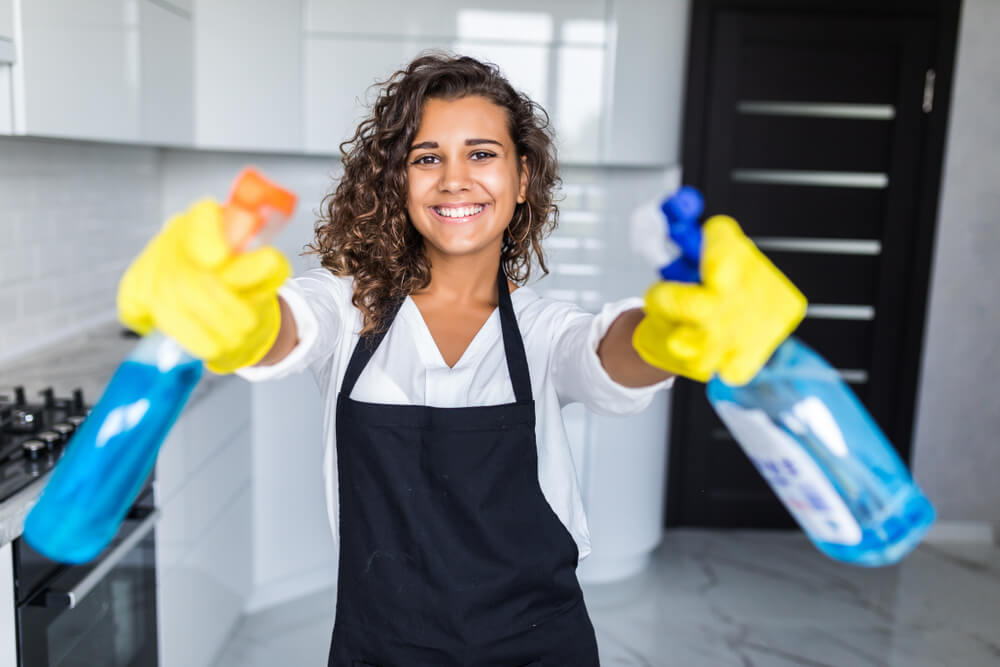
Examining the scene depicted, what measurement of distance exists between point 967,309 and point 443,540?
298 cm

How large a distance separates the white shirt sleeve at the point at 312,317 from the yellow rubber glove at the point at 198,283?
13 centimetres

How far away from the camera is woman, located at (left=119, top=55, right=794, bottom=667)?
3.92 ft

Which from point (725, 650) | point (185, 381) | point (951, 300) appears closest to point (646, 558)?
point (725, 650)

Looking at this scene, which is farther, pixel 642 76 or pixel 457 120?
pixel 642 76

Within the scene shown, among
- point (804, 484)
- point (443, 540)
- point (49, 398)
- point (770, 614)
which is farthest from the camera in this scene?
point (770, 614)

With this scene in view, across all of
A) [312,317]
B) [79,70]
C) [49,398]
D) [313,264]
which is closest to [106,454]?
[312,317]

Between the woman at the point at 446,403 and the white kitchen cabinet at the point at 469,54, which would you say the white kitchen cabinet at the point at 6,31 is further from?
the white kitchen cabinet at the point at 469,54

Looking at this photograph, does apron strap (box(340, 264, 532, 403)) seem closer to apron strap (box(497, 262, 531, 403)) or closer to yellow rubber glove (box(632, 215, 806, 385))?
apron strap (box(497, 262, 531, 403))

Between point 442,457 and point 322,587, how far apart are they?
1994 millimetres

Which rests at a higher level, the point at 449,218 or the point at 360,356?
the point at 449,218

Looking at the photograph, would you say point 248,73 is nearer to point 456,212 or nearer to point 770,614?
point 456,212

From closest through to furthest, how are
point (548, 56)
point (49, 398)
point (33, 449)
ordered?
1. point (33, 449)
2. point (49, 398)
3. point (548, 56)

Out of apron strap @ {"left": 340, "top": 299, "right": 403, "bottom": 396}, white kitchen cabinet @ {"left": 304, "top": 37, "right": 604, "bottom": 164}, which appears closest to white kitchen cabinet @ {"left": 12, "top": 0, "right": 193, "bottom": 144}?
white kitchen cabinet @ {"left": 304, "top": 37, "right": 604, "bottom": 164}

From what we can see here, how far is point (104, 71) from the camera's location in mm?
1938
